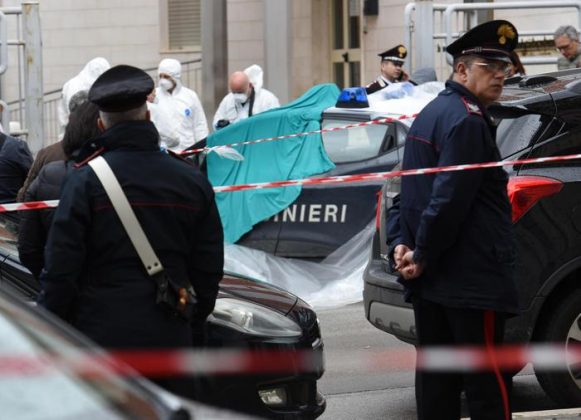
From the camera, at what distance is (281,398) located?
18.0 feet

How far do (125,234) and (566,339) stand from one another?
9.05 ft

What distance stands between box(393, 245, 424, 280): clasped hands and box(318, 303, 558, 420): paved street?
182cm

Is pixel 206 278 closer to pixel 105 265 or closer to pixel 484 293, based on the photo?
pixel 105 265

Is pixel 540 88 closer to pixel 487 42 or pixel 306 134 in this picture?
pixel 487 42

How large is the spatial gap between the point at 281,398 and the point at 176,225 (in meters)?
1.27

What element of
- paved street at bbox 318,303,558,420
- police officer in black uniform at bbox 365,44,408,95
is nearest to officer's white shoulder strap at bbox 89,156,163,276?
paved street at bbox 318,303,558,420

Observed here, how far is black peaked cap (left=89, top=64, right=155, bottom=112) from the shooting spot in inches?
180

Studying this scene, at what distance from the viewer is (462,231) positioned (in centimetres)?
490

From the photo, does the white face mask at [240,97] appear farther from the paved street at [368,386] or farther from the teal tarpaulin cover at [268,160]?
the paved street at [368,386]

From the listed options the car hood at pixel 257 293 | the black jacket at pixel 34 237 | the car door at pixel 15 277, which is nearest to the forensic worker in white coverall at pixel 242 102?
the car hood at pixel 257 293

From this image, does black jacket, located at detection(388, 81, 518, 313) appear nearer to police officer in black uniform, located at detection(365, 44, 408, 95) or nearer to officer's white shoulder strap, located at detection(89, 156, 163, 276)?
officer's white shoulder strap, located at detection(89, 156, 163, 276)

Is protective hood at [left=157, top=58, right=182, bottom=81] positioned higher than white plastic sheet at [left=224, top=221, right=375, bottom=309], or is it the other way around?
protective hood at [left=157, top=58, right=182, bottom=81]

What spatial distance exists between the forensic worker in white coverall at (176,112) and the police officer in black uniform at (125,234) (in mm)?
7655

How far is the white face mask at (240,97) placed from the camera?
44.5 feet
